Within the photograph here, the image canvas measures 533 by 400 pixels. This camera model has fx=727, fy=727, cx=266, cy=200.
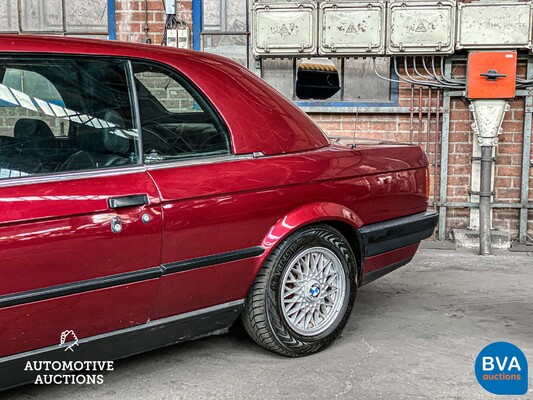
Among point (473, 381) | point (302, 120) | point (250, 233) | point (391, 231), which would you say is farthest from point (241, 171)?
point (473, 381)

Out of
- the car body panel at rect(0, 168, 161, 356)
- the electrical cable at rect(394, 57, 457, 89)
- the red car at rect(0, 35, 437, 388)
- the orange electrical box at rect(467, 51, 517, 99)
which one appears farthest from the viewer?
the electrical cable at rect(394, 57, 457, 89)

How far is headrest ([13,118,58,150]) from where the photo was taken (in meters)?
3.04

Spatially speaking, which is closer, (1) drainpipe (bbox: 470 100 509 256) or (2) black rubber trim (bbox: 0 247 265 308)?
(2) black rubber trim (bbox: 0 247 265 308)

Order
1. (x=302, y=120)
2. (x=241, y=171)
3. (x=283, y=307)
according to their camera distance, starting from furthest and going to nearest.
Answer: (x=302, y=120) → (x=283, y=307) → (x=241, y=171)

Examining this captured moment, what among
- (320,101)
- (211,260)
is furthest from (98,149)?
(320,101)

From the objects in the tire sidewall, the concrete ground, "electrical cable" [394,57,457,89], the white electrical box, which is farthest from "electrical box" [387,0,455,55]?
the tire sidewall

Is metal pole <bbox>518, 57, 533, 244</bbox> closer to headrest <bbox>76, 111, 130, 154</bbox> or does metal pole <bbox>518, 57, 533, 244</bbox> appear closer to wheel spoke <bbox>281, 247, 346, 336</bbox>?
wheel spoke <bbox>281, 247, 346, 336</bbox>

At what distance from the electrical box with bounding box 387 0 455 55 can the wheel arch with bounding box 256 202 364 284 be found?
3.12 metres

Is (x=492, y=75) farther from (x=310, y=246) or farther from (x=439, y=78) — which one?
(x=310, y=246)

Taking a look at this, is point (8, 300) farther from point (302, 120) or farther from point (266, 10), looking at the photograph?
point (266, 10)

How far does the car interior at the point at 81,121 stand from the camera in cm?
300

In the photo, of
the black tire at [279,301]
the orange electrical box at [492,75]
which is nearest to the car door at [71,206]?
the black tire at [279,301]

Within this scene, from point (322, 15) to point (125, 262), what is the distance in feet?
14.3

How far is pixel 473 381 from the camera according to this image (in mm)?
3617
